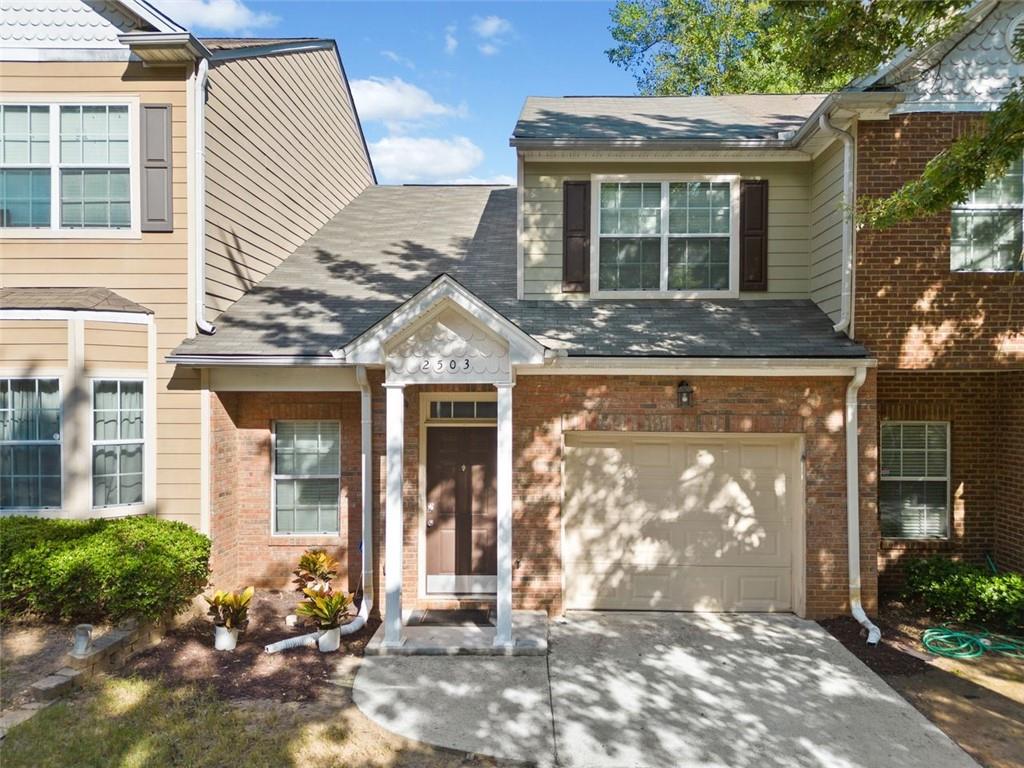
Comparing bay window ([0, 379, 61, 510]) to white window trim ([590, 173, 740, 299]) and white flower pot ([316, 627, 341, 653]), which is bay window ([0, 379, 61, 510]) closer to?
white flower pot ([316, 627, 341, 653])

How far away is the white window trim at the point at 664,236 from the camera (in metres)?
8.42

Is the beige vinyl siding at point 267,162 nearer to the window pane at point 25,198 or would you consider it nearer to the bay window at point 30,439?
the window pane at point 25,198

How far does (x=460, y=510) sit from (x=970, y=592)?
611 centimetres

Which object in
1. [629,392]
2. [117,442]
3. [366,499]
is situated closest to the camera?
[117,442]

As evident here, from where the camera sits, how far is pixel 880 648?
666cm

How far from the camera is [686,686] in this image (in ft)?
19.2

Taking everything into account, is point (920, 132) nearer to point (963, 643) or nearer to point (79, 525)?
point (963, 643)

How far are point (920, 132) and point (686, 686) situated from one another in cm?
675

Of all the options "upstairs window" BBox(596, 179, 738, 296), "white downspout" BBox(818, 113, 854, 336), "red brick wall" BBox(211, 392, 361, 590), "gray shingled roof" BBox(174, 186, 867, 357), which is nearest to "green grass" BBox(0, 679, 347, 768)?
"red brick wall" BBox(211, 392, 361, 590)

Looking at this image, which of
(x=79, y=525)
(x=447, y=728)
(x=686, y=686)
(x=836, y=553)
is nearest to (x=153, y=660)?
(x=79, y=525)

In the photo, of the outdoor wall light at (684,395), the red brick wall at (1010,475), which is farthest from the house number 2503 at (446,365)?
the red brick wall at (1010,475)

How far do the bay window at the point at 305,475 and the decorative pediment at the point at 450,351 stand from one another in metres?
2.16

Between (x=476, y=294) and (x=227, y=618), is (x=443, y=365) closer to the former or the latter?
(x=476, y=294)

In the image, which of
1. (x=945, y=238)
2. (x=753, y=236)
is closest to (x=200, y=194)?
(x=753, y=236)
